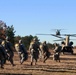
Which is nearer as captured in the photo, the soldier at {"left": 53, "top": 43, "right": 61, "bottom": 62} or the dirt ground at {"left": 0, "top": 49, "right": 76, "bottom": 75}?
the dirt ground at {"left": 0, "top": 49, "right": 76, "bottom": 75}

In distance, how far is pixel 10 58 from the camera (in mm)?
24469

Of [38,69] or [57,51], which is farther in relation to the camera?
[57,51]

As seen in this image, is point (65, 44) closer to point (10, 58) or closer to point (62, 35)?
point (62, 35)

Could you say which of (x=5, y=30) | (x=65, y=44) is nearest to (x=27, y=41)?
(x=5, y=30)

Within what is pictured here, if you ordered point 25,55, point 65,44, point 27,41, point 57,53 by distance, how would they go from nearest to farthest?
point 25,55 < point 57,53 < point 65,44 < point 27,41

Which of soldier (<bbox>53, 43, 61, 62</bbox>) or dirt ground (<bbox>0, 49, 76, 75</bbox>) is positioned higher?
soldier (<bbox>53, 43, 61, 62</bbox>)

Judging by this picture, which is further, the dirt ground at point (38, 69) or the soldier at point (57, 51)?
the soldier at point (57, 51)

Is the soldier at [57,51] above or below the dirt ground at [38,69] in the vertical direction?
above

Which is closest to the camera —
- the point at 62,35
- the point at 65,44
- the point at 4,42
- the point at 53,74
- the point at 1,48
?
the point at 53,74

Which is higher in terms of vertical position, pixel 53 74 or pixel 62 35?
pixel 62 35

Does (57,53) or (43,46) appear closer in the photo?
(43,46)

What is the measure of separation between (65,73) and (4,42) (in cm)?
528

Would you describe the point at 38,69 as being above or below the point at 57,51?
below

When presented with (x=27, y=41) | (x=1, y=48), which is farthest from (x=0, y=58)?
(x=27, y=41)
